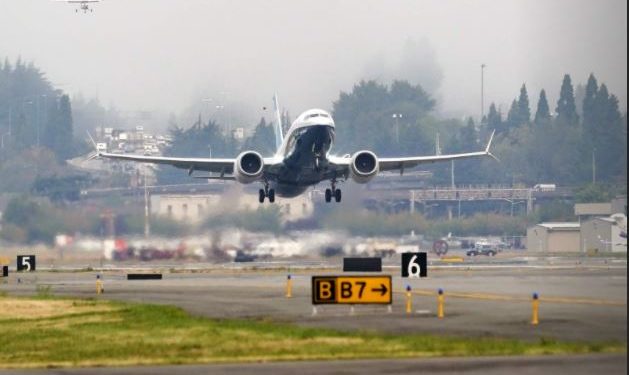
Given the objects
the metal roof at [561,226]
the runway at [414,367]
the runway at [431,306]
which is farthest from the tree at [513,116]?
the runway at [414,367]

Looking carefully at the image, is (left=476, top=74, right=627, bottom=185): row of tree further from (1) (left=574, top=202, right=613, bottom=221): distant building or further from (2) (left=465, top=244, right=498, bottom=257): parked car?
(2) (left=465, top=244, right=498, bottom=257): parked car

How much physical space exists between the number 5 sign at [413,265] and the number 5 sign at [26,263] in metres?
29.3

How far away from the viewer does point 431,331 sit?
3744 cm

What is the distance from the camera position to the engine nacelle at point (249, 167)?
8119 cm

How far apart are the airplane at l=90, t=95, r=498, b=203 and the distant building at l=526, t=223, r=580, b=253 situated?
15567mm

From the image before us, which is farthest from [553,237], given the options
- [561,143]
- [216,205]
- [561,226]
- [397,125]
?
[397,125]

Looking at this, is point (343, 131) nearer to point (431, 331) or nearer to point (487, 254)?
point (487, 254)

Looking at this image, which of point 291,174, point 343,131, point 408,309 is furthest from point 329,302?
point 343,131

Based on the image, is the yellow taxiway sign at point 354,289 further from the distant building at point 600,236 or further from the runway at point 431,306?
the distant building at point 600,236

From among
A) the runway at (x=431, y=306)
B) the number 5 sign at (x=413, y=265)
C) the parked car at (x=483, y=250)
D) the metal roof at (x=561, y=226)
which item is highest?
the metal roof at (x=561, y=226)

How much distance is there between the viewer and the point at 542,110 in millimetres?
115188

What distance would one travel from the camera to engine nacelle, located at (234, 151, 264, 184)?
266ft

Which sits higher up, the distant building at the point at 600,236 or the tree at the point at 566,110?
the tree at the point at 566,110

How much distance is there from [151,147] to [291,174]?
56843 millimetres
